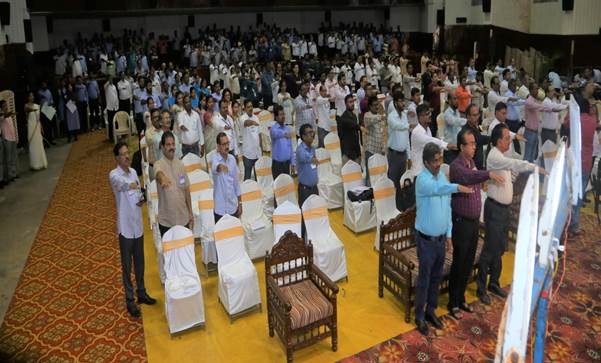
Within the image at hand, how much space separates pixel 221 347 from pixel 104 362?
3.33 ft

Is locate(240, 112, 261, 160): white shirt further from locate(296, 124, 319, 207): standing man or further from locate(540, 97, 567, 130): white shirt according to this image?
locate(540, 97, 567, 130): white shirt

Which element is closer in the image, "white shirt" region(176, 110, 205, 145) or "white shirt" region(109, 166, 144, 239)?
"white shirt" region(109, 166, 144, 239)

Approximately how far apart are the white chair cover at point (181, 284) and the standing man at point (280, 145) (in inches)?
91.2

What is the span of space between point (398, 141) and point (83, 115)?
996 centimetres

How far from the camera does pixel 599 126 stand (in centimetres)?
688

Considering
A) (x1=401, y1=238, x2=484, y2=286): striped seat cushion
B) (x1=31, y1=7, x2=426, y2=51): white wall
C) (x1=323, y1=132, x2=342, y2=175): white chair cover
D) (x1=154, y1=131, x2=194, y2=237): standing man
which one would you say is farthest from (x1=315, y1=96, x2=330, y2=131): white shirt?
(x1=31, y1=7, x2=426, y2=51): white wall

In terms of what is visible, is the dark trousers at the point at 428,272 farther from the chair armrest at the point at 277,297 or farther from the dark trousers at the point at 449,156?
the dark trousers at the point at 449,156

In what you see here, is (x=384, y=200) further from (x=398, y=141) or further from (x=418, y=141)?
(x=398, y=141)

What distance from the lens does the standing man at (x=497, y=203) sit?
4.61 m

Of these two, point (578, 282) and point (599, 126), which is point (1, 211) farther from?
point (599, 126)

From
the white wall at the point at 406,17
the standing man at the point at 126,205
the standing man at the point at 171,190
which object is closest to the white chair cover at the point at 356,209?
the standing man at the point at 171,190

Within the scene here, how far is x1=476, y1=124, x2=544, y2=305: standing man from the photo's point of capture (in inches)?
181

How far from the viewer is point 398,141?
6.93m

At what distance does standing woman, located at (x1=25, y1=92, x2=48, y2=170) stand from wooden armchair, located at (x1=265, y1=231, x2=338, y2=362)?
7844 millimetres
